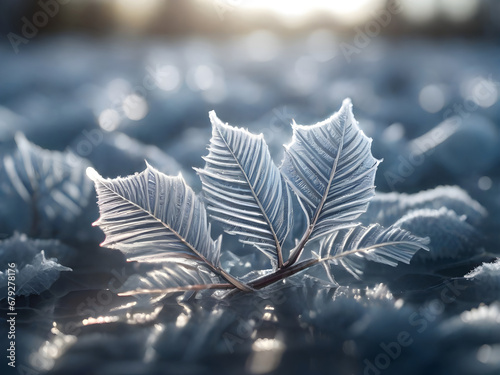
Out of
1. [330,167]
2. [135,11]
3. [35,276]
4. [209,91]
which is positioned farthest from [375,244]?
[135,11]

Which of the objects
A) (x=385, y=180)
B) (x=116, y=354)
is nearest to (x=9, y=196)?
(x=116, y=354)

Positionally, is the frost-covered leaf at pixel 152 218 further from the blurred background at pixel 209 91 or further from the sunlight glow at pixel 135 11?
the sunlight glow at pixel 135 11

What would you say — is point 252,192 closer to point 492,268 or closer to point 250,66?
point 492,268

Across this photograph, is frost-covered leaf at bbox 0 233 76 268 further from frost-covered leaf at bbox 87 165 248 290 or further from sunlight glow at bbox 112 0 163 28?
sunlight glow at bbox 112 0 163 28

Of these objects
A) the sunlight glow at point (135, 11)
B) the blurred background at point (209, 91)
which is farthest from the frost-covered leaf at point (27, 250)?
the sunlight glow at point (135, 11)

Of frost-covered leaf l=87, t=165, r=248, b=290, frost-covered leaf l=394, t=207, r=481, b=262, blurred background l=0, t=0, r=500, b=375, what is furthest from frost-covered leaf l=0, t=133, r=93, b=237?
frost-covered leaf l=394, t=207, r=481, b=262

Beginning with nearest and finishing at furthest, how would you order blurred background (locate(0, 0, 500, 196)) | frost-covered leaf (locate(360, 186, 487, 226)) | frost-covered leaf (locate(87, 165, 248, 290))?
frost-covered leaf (locate(87, 165, 248, 290)) < frost-covered leaf (locate(360, 186, 487, 226)) < blurred background (locate(0, 0, 500, 196))
